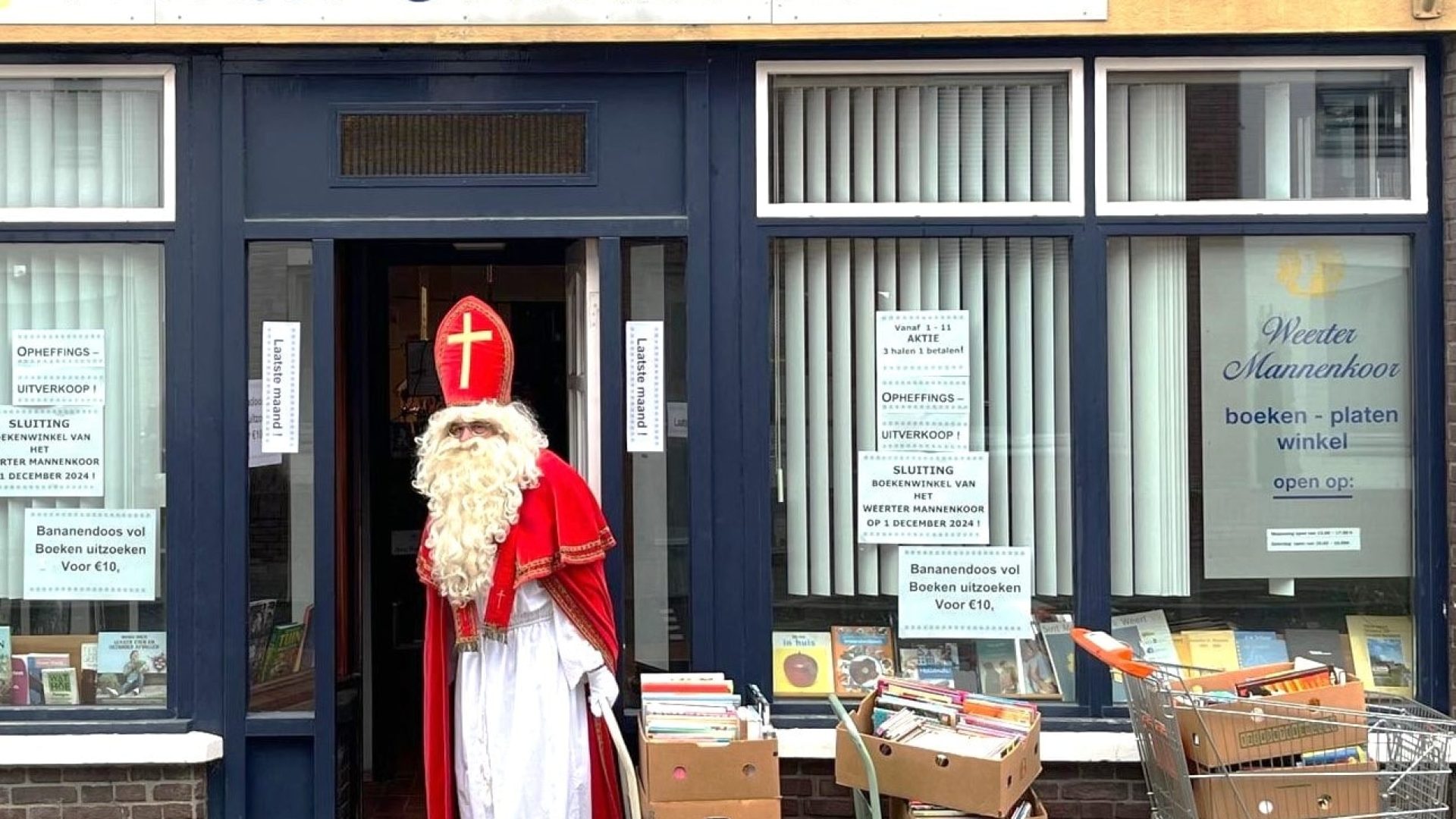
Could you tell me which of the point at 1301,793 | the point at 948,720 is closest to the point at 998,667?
the point at 948,720

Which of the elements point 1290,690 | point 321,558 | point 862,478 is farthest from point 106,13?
point 1290,690

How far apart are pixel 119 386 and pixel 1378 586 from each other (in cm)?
519

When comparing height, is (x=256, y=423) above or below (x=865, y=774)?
above

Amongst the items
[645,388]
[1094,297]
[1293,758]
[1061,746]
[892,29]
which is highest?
[892,29]

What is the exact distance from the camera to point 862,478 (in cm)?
588

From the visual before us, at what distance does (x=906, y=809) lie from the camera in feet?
15.2

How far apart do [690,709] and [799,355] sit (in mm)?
1649

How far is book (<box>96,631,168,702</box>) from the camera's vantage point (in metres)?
5.82

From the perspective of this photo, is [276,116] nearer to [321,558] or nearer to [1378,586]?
[321,558]

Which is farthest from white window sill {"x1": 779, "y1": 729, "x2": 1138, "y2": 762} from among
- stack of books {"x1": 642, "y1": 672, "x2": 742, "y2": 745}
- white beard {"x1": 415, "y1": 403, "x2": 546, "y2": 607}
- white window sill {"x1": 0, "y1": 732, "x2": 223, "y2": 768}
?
white window sill {"x1": 0, "y1": 732, "x2": 223, "y2": 768}

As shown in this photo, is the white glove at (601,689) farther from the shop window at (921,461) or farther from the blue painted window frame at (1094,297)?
the shop window at (921,461)

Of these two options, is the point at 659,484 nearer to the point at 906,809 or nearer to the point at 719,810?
the point at 719,810

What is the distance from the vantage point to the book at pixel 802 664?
5859 millimetres

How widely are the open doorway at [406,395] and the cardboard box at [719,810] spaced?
5.64 ft
